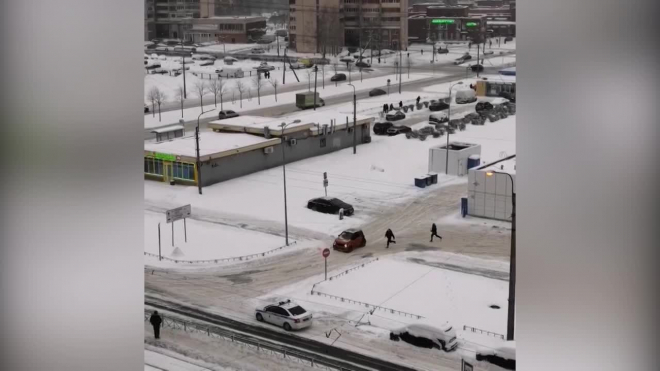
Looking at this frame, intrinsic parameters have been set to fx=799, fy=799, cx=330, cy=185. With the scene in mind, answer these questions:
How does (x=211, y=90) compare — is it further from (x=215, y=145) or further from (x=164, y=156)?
(x=164, y=156)

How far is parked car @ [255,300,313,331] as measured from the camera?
12.8ft

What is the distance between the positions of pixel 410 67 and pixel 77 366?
44.5 feet

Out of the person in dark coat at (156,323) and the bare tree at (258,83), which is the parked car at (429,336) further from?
the bare tree at (258,83)

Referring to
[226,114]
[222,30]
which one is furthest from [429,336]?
[222,30]

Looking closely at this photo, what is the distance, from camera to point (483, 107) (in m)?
10.3

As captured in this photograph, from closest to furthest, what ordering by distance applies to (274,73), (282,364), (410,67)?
(282,364), (274,73), (410,67)

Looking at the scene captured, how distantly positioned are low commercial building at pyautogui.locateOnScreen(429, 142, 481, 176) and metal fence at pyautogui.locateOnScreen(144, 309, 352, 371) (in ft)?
11.4

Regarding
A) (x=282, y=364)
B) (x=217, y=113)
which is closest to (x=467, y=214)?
(x=282, y=364)

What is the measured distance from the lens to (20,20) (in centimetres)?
32

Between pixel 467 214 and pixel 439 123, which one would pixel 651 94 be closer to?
pixel 467 214

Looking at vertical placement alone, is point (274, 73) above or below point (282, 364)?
above

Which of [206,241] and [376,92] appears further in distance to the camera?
[376,92]

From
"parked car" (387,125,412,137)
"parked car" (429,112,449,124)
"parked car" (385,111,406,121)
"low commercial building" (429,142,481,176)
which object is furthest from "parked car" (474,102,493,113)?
"low commercial building" (429,142,481,176)

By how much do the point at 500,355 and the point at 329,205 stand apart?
9.33 ft
